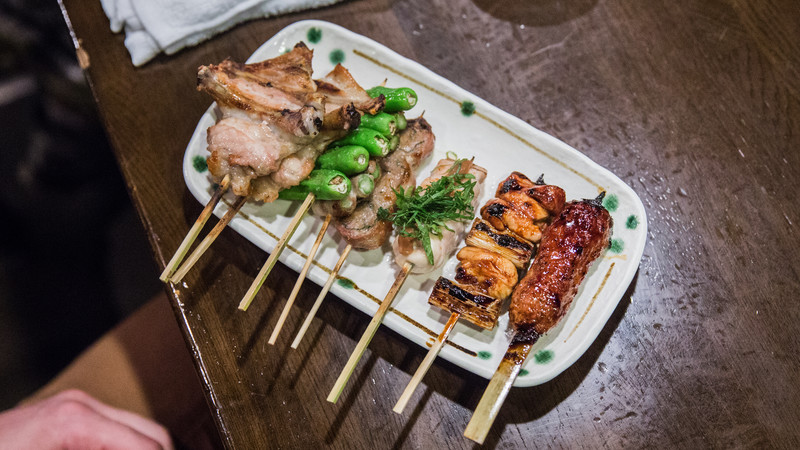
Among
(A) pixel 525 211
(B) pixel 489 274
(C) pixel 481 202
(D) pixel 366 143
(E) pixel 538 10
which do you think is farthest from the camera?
(E) pixel 538 10

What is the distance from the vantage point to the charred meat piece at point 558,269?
2.73m

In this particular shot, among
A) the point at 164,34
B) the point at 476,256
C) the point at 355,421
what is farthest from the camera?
the point at 164,34

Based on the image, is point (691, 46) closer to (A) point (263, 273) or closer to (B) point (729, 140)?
(B) point (729, 140)

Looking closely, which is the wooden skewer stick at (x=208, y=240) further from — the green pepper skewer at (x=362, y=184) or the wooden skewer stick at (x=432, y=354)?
the wooden skewer stick at (x=432, y=354)

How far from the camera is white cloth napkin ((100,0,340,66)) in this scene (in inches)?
148

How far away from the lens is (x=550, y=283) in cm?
275

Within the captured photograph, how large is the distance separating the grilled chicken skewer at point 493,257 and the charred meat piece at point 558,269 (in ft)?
0.31

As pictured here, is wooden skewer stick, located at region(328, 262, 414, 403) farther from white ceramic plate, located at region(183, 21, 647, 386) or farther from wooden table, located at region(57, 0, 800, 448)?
wooden table, located at region(57, 0, 800, 448)

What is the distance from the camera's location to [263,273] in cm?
295

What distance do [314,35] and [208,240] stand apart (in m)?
1.63

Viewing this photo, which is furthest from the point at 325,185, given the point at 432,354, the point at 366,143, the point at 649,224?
the point at 649,224

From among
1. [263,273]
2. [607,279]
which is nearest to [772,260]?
[607,279]

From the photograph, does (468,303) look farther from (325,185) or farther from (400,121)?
(400,121)

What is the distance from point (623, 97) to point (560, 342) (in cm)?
181
